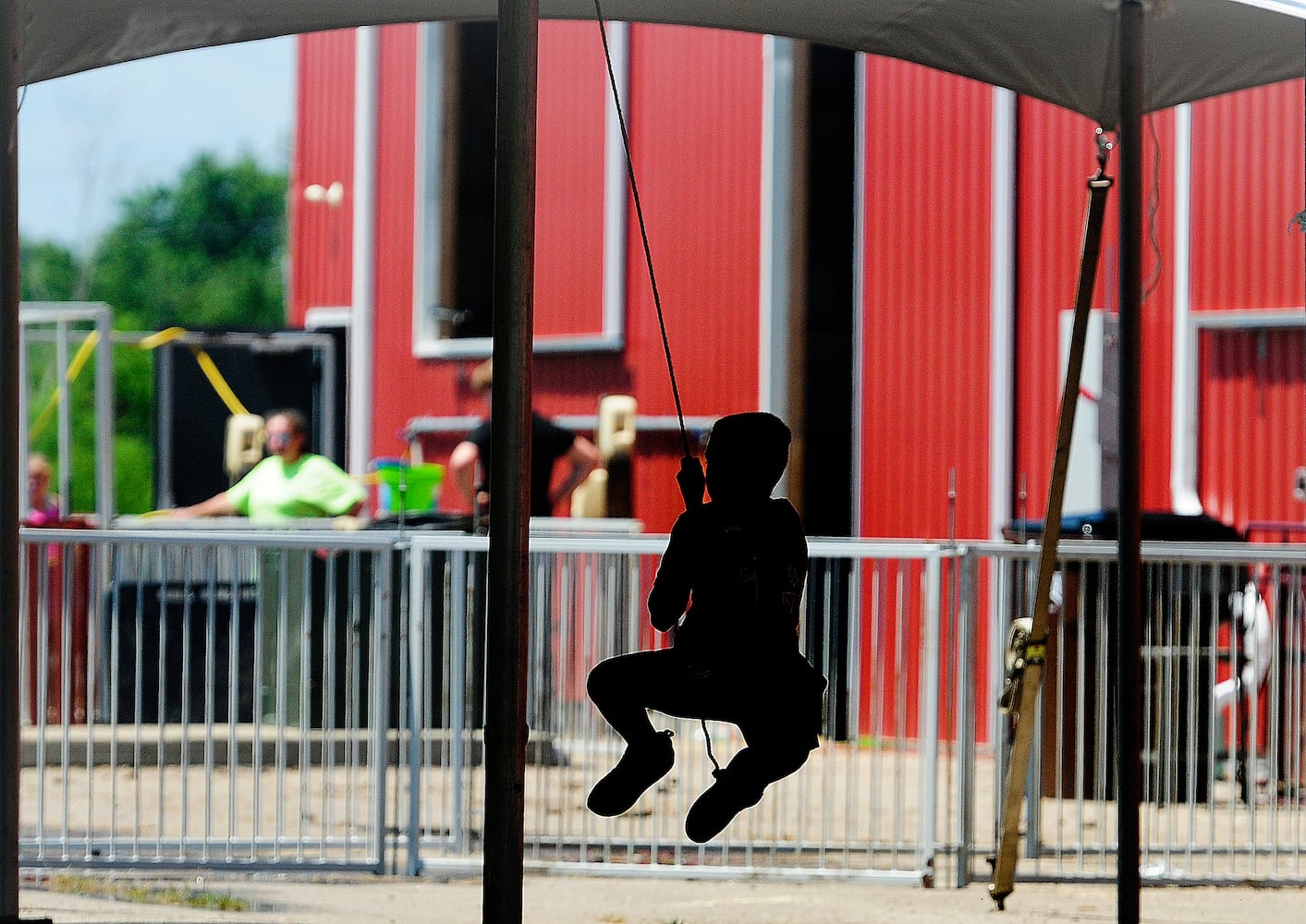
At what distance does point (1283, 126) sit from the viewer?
1152 cm

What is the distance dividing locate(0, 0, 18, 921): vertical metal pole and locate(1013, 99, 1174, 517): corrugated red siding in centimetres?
831

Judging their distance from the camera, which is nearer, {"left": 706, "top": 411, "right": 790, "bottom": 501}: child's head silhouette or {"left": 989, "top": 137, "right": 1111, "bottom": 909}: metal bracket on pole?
{"left": 706, "top": 411, "right": 790, "bottom": 501}: child's head silhouette

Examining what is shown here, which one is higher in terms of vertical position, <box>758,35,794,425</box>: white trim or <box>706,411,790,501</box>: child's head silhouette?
<box>758,35,794,425</box>: white trim

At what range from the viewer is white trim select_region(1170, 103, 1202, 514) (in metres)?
11.7

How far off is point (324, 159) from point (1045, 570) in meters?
11.8

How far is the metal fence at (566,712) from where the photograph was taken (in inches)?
303

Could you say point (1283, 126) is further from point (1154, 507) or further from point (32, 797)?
point (32, 797)

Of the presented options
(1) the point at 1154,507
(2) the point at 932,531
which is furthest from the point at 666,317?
(1) the point at 1154,507

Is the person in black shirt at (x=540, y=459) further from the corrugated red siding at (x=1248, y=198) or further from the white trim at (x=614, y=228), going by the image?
the corrugated red siding at (x=1248, y=198)

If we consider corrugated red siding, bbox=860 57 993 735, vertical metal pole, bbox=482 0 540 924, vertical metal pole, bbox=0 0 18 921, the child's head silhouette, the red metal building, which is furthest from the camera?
corrugated red siding, bbox=860 57 993 735

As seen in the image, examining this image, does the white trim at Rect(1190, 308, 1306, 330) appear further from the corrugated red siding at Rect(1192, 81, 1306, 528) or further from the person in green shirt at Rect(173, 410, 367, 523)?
the person in green shirt at Rect(173, 410, 367, 523)

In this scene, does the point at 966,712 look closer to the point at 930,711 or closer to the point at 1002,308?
the point at 930,711

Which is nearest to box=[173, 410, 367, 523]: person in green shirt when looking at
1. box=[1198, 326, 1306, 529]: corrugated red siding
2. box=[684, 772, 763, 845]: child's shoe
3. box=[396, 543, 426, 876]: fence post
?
box=[396, 543, 426, 876]: fence post

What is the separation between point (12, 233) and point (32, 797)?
17.7 ft
